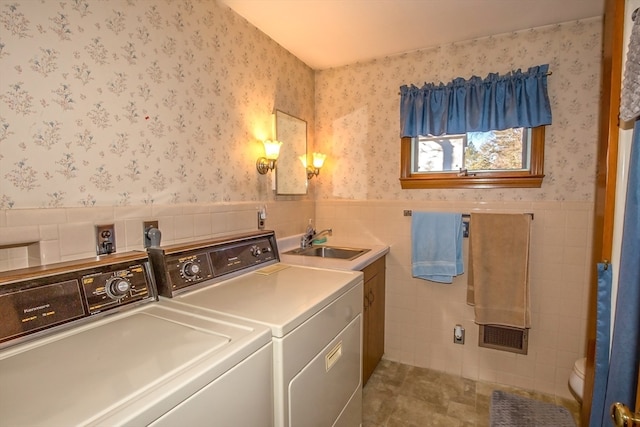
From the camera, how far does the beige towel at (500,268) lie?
2.06 metres

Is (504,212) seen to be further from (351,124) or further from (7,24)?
(7,24)

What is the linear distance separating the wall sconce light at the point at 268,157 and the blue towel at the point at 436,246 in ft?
3.70

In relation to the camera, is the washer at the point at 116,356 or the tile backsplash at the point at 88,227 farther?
the tile backsplash at the point at 88,227

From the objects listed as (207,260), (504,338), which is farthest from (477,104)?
(207,260)

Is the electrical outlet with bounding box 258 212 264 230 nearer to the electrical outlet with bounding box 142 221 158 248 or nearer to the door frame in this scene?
the electrical outlet with bounding box 142 221 158 248

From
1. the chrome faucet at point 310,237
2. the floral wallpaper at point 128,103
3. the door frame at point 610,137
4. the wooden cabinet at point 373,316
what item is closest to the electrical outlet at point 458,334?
the wooden cabinet at point 373,316

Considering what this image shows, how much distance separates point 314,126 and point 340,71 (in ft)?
1.65

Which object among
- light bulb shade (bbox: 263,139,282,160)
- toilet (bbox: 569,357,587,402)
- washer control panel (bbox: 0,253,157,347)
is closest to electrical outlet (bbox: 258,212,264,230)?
light bulb shade (bbox: 263,139,282,160)

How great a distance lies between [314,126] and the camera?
2783mm

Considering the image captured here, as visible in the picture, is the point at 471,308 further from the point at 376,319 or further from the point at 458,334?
the point at 376,319

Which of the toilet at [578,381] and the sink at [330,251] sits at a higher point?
the sink at [330,251]

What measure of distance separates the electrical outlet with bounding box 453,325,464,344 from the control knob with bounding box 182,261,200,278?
1932 millimetres

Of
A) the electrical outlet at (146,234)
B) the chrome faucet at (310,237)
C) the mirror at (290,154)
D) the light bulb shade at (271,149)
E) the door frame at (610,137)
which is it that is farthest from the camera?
the chrome faucet at (310,237)

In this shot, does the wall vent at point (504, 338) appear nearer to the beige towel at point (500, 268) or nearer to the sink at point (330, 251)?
the beige towel at point (500, 268)
